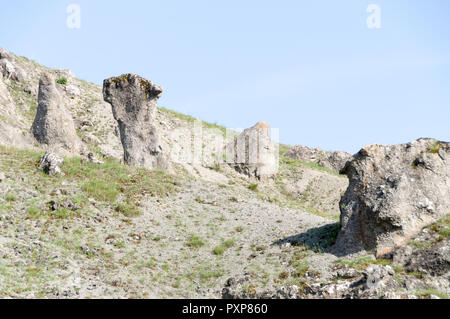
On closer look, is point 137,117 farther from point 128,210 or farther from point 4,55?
point 4,55

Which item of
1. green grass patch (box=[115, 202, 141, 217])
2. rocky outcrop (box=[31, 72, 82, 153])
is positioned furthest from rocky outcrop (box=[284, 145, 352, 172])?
green grass patch (box=[115, 202, 141, 217])

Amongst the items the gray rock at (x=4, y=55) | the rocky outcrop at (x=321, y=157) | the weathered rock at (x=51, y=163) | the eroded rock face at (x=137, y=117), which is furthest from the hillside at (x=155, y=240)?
the rocky outcrop at (x=321, y=157)

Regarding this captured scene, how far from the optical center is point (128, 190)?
33.1 metres

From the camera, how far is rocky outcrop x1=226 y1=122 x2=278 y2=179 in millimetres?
49656

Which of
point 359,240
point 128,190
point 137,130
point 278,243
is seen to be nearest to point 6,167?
point 128,190

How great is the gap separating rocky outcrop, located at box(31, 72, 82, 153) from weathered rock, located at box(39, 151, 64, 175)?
7.09 m

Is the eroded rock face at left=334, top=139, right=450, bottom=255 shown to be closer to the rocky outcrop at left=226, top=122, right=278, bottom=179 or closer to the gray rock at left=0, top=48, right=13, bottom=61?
the rocky outcrop at left=226, top=122, right=278, bottom=179

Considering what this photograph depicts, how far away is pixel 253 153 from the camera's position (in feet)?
164

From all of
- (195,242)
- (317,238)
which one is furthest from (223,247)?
(317,238)

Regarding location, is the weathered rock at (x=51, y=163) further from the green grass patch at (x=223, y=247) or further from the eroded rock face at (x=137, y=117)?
the green grass patch at (x=223, y=247)

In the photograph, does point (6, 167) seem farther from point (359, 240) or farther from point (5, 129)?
point (359, 240)

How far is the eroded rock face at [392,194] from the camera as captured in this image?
23062 mm

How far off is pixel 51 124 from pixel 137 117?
767 centimetres

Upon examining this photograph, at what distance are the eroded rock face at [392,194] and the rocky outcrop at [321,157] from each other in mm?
36006
